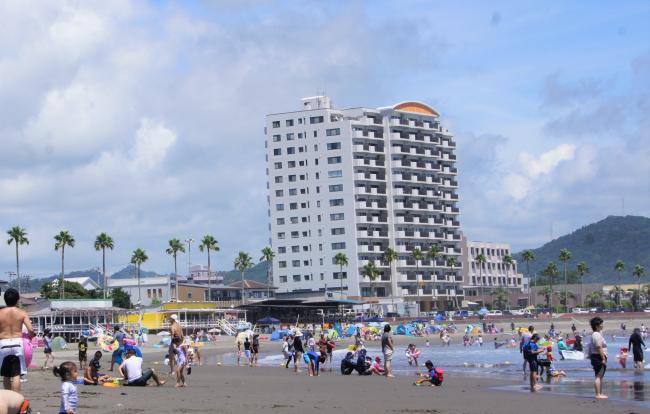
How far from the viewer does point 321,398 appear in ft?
67.1

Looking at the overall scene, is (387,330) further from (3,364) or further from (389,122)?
(389,122)

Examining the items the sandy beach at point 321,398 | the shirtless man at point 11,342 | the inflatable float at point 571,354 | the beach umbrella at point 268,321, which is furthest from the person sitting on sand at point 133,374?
the beach umbrella at point 268,321

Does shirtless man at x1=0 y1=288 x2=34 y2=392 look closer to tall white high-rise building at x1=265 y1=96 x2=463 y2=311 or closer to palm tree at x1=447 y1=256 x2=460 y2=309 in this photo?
tall white high-rise building at x1=265 y1=96 x2=463 y2=311

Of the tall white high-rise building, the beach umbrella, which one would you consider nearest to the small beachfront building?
the tall white high-rise building

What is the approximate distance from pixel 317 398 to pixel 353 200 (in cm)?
10613

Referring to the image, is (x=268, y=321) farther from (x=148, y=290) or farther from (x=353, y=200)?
(x=148, y=290)

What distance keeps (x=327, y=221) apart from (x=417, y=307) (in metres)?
17.9

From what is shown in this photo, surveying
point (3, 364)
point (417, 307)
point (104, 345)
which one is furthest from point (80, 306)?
point (3, 364)

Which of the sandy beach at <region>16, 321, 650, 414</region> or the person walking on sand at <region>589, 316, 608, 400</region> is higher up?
the person walking on sand at <region>589, 316, 608, 400</region>

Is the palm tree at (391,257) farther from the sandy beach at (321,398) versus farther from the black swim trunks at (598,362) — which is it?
the black swim trunks at (598,362)

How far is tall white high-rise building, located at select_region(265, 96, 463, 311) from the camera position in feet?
415

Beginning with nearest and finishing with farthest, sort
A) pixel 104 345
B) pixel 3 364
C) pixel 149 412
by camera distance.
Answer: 1. pixel 3 364
2. pixel 149 412
3. pixel 104 345

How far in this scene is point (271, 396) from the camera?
821 inches

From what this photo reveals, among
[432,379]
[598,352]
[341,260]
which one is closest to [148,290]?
[341,260]
